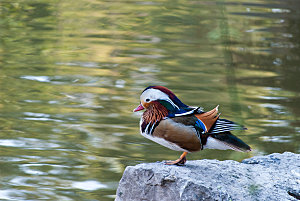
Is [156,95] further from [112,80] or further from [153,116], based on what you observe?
[112,80]

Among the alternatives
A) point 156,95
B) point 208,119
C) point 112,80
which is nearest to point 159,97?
point 156,95

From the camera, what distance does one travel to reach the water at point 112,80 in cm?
293

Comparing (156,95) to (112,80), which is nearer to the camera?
(156,95)

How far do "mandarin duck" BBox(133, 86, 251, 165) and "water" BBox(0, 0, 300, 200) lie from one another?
12cm

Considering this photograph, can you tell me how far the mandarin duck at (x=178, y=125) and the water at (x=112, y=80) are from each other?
0.12 metres

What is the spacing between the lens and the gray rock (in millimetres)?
1783

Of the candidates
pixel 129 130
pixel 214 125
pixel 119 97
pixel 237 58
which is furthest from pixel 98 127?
pixel 237 58

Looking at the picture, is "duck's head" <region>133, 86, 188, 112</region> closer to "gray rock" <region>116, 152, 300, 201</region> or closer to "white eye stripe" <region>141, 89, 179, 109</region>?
"white eye stripe" <region>141, 89, 179, 109</region>

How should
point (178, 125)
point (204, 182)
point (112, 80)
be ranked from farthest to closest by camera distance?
1. point (112, 80)
2. point (204, 182)
3. point (178, 125)

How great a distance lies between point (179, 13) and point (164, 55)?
7.14 ft

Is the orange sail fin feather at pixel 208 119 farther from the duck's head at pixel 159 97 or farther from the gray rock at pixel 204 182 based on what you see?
the gray rock at pixel 204 182

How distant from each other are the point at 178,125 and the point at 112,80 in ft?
10.4

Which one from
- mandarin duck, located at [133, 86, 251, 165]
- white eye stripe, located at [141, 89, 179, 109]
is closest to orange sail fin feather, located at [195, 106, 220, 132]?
mandarin duck, located at [133, 86, 251, 165]

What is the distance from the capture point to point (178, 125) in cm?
169
